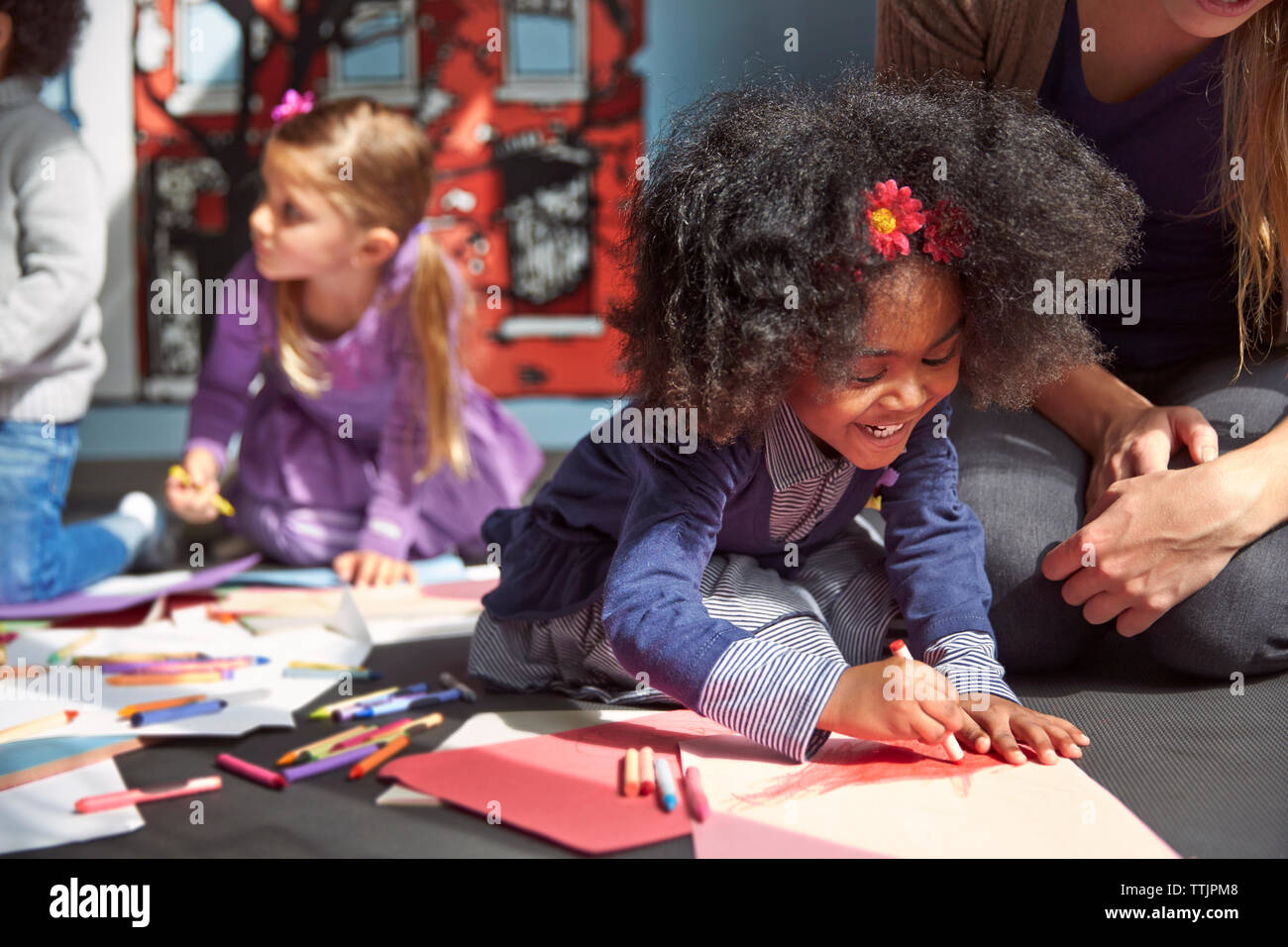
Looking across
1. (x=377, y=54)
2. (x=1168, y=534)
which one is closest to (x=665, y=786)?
(x=1168, y=534)

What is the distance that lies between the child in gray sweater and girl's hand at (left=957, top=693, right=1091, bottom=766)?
1.51 meters

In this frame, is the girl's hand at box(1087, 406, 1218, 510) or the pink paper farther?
the girl's hand at box(1087, 406, 1218, 510)

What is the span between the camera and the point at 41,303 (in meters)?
1.88

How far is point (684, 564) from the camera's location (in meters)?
1.11

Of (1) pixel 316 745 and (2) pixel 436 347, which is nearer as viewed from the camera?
(1) pixel 316 745

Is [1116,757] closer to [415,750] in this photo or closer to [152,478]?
[415,750]

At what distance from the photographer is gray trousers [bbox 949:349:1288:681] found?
127cm

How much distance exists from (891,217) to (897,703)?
419mm

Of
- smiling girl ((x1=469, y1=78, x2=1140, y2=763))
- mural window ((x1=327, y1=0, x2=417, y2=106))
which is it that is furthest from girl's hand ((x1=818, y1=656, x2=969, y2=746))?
mural window ((x1=327, y1=0, x2=417, y2=106))

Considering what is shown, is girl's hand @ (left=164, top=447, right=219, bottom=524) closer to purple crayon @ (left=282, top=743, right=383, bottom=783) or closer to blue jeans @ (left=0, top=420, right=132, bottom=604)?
blue jeans @ (left=0, top=420, right=132, bottom=604)

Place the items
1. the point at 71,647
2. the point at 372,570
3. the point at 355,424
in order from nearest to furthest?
the point at 71,647 < the point at 372,570 < the point at 355,424

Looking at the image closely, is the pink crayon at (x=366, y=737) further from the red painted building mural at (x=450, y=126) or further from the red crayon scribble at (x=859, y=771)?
the red painted building mural at (x=450, y=126)

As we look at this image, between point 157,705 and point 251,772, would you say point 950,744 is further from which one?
point 157,705

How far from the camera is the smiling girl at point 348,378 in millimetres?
1972
